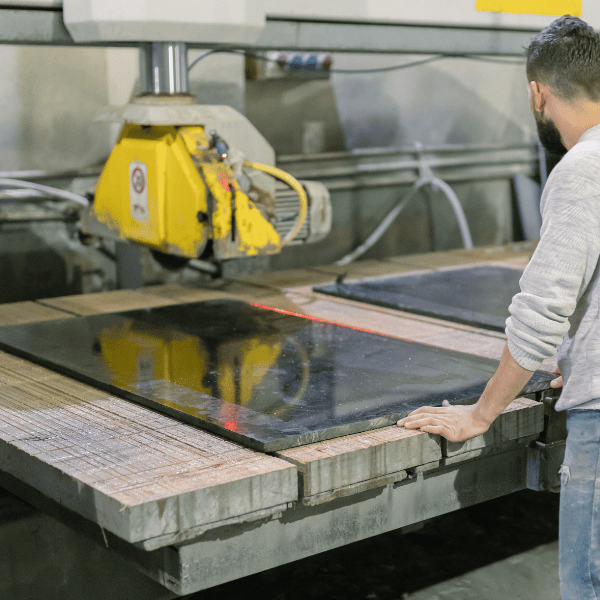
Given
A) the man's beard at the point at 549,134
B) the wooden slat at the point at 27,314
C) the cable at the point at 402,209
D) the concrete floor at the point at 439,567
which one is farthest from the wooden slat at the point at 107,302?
the cable at the point at 402,209

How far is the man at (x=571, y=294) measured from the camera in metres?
1.19

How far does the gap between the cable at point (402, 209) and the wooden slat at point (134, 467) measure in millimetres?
2403

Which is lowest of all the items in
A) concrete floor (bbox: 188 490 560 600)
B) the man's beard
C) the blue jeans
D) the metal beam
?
concrete floor (bbox: 188 490 560 600)

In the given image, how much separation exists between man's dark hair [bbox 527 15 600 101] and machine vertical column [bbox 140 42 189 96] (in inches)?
39.4

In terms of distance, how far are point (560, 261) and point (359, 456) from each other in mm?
398

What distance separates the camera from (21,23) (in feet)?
6.29

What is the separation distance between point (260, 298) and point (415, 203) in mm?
1752

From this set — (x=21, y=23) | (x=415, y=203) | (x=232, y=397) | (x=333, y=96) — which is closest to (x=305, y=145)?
(x=333, y=96)

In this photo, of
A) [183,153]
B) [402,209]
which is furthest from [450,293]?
[402,209]

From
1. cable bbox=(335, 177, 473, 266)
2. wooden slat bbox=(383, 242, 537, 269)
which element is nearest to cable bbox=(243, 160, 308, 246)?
wooden slat bbox=(383, 242, 537, 269)

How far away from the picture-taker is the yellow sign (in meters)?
2.50

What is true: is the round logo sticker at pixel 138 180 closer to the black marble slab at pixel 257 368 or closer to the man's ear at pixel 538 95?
the black marble slab at pixel 257 368

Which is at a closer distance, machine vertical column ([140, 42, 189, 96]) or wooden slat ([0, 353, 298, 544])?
wooden slat ([0, 353, 298, 544])

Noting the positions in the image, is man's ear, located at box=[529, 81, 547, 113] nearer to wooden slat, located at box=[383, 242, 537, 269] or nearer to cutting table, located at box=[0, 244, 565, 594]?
cutting table, located at box=[0, 244, 565, 594]
